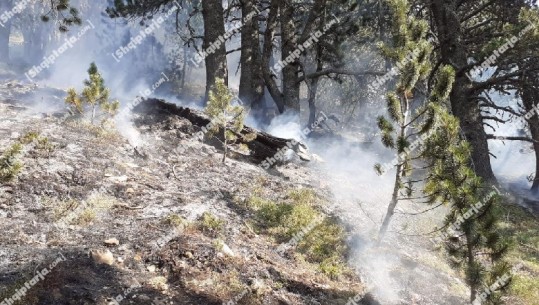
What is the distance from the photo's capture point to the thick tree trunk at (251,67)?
13953mm

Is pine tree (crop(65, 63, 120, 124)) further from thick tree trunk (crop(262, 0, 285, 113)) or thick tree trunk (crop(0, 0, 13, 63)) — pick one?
thick tree trunk (crop(0, 0, 13, 63))

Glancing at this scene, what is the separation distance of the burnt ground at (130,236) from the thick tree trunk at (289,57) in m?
6.03

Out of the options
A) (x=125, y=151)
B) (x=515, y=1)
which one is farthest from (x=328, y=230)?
(x=515, y=1)

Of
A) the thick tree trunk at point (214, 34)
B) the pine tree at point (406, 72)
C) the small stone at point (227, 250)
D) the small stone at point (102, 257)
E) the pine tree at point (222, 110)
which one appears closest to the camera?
the small stone at point (102, 257)

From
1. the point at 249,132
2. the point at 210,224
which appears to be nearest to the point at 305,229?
the point at 210,224

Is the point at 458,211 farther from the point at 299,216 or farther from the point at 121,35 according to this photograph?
the point at 121,35

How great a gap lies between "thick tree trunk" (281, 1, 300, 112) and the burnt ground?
6034 millimetres

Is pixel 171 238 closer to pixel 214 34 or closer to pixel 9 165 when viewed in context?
pixel 9 165

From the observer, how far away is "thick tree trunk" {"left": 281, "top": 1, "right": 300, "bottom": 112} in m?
13.9

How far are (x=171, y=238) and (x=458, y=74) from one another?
8.60 metres

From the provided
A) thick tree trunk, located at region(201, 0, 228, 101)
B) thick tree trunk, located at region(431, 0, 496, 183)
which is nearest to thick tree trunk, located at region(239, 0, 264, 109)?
thick tree trunk, located at region(201, 0, 228, 101)

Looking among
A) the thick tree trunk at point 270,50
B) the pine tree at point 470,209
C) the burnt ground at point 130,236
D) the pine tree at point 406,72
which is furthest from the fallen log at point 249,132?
the pine tree at point 470,209

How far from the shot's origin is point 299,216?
23.2ft

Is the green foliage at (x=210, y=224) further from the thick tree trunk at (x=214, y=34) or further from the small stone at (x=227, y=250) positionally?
the thick tree trunk at (x=214, y=34)
